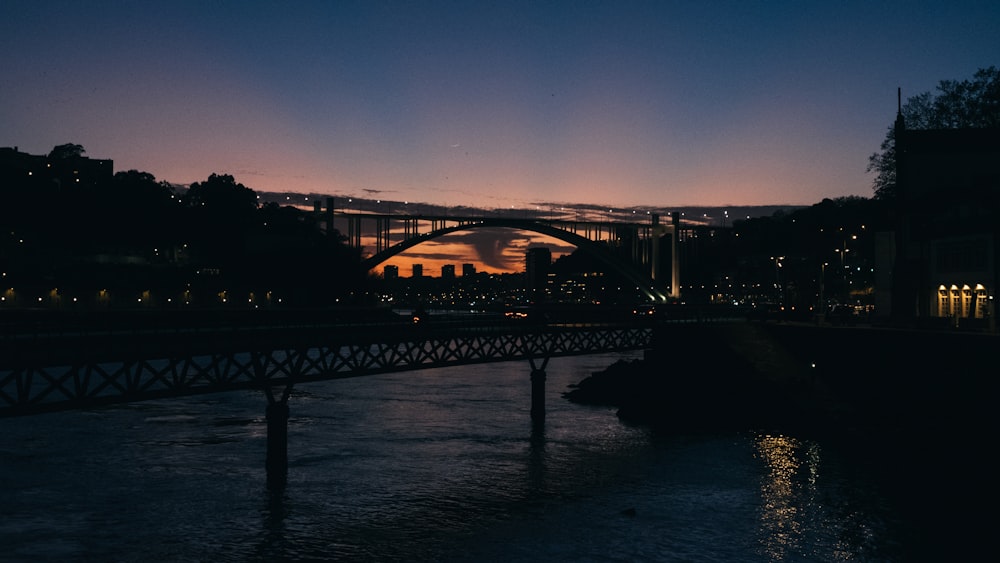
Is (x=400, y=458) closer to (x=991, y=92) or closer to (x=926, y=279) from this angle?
(x=926, y=279)

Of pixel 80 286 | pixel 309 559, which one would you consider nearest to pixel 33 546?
pixel 309 559

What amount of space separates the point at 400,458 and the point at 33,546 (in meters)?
18.7

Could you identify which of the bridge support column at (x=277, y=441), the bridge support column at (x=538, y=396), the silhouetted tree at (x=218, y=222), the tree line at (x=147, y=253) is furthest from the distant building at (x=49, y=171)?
the bridge support column at (x=277, y=441)

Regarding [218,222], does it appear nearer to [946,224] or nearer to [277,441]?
[946,224]

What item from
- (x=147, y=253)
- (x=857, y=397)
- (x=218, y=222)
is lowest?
(x=857, y=397)

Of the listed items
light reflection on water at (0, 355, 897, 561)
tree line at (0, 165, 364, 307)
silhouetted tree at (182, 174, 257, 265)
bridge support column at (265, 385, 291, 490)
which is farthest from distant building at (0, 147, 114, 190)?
bridge support column at (265, 385, 291, 490)

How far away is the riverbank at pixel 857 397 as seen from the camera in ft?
118

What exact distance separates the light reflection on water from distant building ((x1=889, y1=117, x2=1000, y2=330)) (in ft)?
70.1

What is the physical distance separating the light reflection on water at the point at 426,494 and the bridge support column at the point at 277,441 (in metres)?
0.78

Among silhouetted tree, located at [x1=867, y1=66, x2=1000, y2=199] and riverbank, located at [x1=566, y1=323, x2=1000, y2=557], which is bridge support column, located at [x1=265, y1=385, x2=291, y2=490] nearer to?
riverbank, located at [x1=566, y1=323, x2=1000, y2=557]

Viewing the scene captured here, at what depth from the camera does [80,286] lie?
136m

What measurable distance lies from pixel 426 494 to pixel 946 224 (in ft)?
151

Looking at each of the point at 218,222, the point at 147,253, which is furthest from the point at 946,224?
the point at 218,222

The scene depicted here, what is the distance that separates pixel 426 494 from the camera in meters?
36.1
